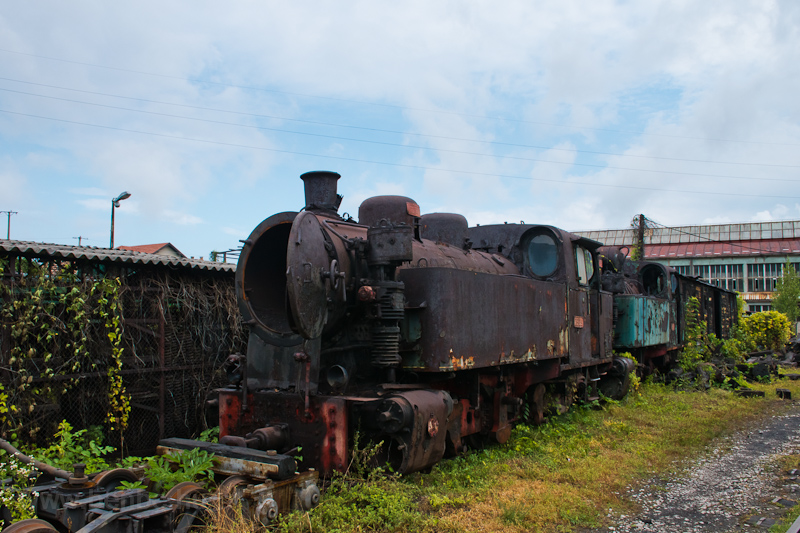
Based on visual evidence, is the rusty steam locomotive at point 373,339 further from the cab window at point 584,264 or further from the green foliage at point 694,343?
the green foliage at point 694,343

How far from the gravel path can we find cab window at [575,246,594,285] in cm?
275

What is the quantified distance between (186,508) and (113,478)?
600mm

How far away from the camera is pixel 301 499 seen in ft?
14.0

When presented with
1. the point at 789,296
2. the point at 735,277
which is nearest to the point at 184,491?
the point at 789,296

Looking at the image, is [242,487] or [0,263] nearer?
[242,487]

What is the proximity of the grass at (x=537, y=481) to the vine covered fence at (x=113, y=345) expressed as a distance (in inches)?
86.1

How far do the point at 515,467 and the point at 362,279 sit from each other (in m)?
2.42

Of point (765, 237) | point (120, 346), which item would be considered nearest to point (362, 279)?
point (120, 346)

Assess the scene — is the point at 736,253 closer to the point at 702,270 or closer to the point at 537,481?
the point at 702,270

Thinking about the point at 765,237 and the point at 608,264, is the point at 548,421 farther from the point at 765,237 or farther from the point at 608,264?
the point at 765,237

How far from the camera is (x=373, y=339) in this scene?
5.13 meters

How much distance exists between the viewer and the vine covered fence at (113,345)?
5.88 meters

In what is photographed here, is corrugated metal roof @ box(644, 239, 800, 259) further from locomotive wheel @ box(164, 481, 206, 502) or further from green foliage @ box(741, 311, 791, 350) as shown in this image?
locomotive wheel @ box(164, 481, 206, 502)

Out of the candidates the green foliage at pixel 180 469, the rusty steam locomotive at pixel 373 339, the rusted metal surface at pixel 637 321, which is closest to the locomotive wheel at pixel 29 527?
the green foliage at pixel 180 469
